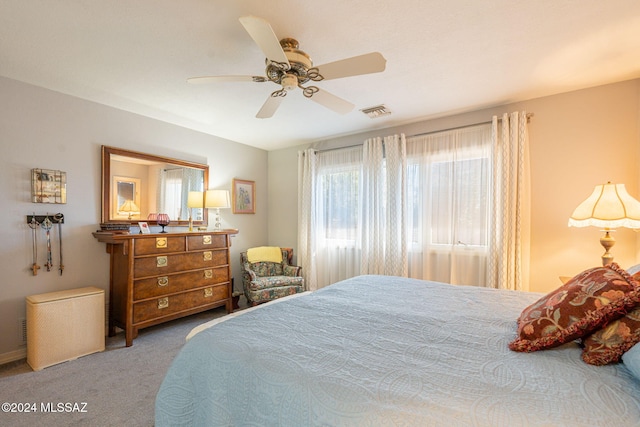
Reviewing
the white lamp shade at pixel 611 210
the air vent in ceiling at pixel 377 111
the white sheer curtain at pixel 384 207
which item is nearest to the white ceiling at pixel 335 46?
the air vent in ceiling at pixel 377 111

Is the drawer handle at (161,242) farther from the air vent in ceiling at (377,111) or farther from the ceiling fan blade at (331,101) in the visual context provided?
the air vent in ceiling at (377,111)

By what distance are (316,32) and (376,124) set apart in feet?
6.87

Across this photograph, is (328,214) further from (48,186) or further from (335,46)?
(48,186)

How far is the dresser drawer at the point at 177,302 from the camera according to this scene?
298cm

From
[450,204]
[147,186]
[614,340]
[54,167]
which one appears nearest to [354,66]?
[614,340]

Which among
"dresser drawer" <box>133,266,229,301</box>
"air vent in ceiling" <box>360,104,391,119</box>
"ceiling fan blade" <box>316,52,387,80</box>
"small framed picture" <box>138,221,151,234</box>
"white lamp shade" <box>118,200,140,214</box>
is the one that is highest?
"air vent in ceiling" <box>360,104,391,119</box>

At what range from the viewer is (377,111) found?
338cm

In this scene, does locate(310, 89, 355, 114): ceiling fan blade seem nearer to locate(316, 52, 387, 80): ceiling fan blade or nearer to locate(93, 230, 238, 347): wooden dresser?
locate(316, 52, 387, 80): ceiling fan blade

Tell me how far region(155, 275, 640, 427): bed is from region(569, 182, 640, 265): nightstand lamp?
132cm

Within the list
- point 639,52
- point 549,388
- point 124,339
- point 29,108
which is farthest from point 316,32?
point 124,339

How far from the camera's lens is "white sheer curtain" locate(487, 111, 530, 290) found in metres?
3.01

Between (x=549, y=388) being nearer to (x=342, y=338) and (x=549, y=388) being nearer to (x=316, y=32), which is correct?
(x=342, y=338)

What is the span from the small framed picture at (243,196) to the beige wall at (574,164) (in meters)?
3.62

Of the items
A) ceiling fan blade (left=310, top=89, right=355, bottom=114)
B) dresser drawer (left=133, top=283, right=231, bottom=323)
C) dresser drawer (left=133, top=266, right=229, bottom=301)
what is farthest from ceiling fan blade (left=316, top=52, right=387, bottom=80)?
dresser drawer (left=133, top=283, right=231, bottom=323)
